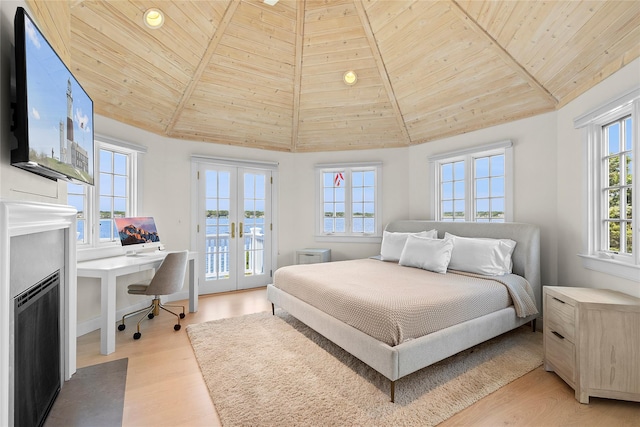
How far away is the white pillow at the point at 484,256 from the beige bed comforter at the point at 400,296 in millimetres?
130

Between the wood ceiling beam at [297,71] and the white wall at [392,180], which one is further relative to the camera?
the wood ceiling beam at [297,71]

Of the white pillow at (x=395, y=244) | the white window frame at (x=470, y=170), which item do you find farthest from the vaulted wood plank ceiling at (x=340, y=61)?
the white pillow at (x=395, y=244)

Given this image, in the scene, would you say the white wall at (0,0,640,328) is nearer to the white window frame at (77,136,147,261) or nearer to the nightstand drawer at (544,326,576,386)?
the white window frame at (77,136,147,261)

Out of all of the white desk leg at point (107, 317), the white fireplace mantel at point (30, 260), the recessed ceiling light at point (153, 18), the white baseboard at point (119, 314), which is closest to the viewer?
the white fireplace mantel at point (30, 260)

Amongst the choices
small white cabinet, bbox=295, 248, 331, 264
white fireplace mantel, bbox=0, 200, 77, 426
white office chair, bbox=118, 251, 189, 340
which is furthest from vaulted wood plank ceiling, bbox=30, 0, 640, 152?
small white cabinet, bbox=295, 248, 331, 264

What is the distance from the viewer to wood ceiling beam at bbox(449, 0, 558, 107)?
2.92 m

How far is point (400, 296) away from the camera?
231cm

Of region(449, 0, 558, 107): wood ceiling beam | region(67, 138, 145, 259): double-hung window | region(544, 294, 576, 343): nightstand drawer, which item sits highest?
region(449, 0, 558, 107): wood ceiling beam

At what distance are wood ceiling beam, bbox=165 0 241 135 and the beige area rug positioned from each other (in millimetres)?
2842

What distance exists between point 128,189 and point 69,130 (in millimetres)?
2165

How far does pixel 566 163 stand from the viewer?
306 centimetres

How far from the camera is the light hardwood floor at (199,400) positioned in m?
1.80

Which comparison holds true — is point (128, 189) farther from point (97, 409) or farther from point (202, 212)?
point (97, 409)

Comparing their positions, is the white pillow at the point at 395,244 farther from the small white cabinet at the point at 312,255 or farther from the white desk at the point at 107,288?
the white desk at the point at 107,288
